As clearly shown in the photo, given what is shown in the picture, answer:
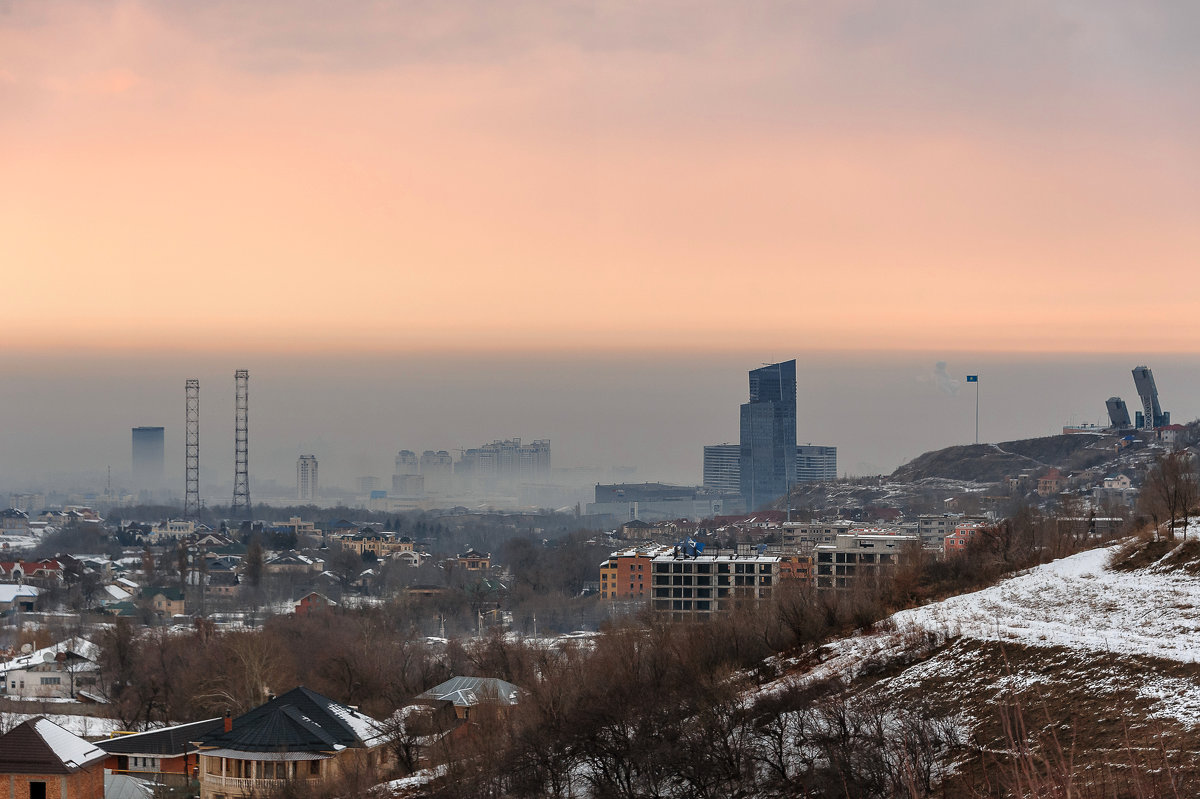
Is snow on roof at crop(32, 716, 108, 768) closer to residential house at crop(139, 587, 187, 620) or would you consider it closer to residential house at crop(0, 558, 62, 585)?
residential house at crop(139, 587, 187, 620)

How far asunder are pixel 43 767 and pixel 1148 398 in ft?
566

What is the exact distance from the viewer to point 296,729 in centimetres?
2869

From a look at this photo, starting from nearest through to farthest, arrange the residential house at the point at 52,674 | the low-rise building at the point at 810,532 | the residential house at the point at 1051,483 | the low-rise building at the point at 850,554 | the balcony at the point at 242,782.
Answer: the balcony at the point at 242,782 < the residential house at the point at 52,674 < the low-rise building at the point at 850,554 < the low-rise building at the point at 810,532 < the residential house at the point at 1051,483

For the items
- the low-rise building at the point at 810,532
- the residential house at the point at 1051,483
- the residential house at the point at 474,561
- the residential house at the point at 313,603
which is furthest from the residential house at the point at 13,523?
the residential house at the point at 1051,483

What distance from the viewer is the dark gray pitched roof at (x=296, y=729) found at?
28.2 meters

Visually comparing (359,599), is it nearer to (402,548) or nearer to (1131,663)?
(402,548)

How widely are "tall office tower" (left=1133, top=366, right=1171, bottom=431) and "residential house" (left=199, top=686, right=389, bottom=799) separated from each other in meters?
166

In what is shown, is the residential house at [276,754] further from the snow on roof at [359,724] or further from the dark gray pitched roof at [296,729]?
the snow on roof at [359,724]

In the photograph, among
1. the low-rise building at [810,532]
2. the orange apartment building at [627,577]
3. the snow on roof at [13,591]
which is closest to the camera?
the orange apartment building at [627,577]

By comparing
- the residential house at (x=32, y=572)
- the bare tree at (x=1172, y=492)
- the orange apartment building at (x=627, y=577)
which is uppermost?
the bare tree at (x=1172, y=492)

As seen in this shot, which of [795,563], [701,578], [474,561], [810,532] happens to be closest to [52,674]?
[701,578]

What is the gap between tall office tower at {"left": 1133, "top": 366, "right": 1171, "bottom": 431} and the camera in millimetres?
175750

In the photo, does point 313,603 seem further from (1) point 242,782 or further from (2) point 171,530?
(2) point 171,530

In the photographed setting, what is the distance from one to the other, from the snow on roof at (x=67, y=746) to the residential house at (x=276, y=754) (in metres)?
2.70
